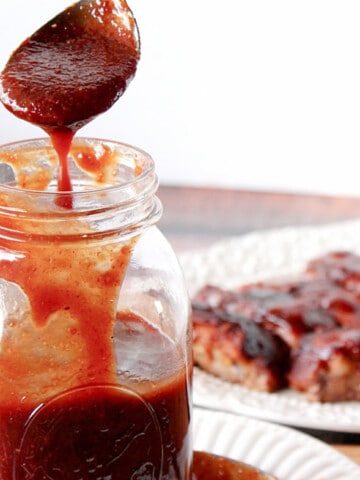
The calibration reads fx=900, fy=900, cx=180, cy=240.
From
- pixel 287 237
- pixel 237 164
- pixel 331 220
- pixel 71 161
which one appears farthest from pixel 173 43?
pixel 71 161

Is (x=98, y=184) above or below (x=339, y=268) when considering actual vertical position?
above

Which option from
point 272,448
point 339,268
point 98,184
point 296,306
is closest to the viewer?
point 98,184

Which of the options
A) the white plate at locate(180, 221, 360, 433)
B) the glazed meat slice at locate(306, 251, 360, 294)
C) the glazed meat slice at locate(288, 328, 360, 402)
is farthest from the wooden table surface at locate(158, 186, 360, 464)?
the glazed meat slice at locate(288, 328, 360, 402)

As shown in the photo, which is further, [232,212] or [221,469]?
[232,212]

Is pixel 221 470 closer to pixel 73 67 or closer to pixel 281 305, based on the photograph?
pixel 73 67

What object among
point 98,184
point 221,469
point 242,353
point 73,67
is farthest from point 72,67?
point 242,353

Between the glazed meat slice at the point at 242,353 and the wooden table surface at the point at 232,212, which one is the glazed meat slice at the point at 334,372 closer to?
the glazed meat slice at the point at 242,353
